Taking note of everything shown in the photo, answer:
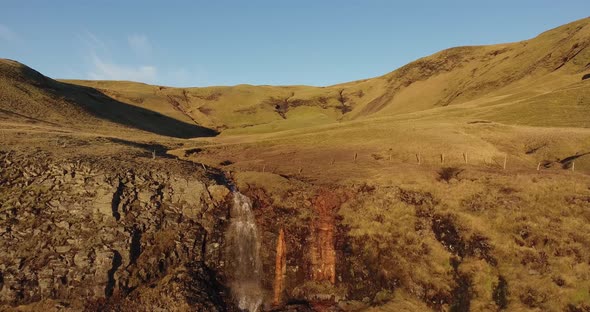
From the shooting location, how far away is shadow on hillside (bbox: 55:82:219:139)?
324ft

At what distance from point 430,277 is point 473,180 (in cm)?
1423

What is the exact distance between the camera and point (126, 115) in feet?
358

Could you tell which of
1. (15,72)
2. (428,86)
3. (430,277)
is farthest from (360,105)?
(430,277)

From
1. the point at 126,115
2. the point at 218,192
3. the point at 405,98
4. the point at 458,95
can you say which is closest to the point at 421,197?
the point at 218,192

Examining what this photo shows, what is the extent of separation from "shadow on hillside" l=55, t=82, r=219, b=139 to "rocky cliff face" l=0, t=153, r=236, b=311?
218ft

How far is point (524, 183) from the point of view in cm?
3616

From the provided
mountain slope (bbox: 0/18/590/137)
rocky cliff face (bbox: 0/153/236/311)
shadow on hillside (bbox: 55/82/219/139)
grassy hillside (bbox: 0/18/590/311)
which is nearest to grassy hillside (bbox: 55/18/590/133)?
mountain slope (bbox: 0/18/590/137)

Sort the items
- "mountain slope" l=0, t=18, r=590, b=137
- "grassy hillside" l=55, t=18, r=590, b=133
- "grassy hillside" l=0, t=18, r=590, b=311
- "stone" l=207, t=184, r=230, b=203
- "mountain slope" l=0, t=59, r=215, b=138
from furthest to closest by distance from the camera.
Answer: "grassy hillside" l=55, t=18, r=590, b=133, "mountain slope" l=0, t=18, r=590, b=137, "mountain slope" l=0, t=59, r=215, b=138, "stone" l=207, t=184, r=230, b=203, "grassy hillside" l=0, t=18, r=590, b=311

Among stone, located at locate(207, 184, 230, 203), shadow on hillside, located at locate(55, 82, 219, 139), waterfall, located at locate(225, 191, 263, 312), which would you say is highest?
shadow on hillside, located at locate(55, 82, 219, 139)

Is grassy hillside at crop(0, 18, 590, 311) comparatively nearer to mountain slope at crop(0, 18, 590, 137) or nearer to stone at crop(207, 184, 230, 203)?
mountain slope at crop(0, 18, 590, 137)

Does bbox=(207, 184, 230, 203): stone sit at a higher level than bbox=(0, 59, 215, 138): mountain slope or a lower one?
lower

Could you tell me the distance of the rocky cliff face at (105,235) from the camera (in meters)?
26.0

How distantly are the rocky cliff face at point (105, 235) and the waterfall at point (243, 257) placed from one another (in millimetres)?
907

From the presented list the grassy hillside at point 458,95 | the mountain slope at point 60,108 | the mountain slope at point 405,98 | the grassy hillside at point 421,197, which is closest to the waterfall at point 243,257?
the grassy hillside at point 421,197
